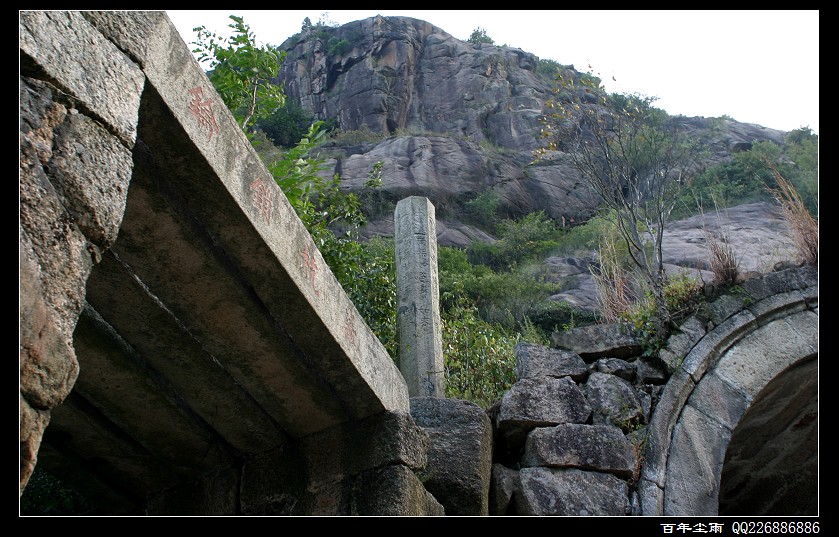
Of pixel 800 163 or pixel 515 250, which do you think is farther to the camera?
pixel 515 250

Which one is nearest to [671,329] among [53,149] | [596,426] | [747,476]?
[596,426]

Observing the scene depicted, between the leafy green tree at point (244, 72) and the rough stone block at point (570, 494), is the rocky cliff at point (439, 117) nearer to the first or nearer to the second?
the leafy green tree at point (244, 72)

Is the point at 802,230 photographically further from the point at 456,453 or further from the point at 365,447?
the point at 365,447

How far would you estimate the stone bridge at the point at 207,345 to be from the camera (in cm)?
202

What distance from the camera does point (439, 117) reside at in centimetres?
2773

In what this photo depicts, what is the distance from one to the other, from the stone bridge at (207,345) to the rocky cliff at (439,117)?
15308 millimetres

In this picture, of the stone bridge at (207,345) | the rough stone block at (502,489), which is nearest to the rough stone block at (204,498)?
the stone bridge at (207,345)

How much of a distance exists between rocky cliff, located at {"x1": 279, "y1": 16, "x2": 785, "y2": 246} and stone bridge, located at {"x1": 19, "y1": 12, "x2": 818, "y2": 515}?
15308mm

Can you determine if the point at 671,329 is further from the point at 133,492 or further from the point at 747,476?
the point at 133,492

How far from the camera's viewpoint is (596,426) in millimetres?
4832

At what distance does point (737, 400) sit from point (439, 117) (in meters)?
23.5
